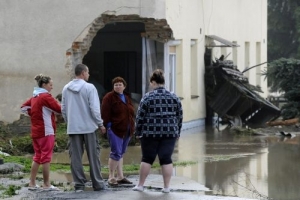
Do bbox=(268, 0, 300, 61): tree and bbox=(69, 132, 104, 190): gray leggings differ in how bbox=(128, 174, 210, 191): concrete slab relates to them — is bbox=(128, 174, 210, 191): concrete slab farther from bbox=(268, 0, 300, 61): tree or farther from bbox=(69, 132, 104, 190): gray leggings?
bbox=(268, 0, 300, 61): tree

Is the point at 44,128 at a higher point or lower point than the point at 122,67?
lower

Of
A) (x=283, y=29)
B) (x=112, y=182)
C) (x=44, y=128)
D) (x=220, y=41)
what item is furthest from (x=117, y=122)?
(x=283, y=29)

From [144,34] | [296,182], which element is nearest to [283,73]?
[144,34]

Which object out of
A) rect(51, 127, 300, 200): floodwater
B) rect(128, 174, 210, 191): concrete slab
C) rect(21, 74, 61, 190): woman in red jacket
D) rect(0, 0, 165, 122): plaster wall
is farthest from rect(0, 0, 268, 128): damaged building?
rect(21, 74, 61, 190): woman in red jacket

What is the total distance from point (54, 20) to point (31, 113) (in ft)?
29.7

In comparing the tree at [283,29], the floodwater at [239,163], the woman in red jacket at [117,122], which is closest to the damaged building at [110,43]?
the floodwater at [239,163]

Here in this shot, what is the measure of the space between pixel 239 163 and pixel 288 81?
464 inches

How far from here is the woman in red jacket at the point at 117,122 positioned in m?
13.2

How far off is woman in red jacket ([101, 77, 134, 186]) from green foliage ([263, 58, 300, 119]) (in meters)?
15.2

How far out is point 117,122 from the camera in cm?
1319

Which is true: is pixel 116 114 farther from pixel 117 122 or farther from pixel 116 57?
pixel 116 57

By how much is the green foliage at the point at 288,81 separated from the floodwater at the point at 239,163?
4268mm

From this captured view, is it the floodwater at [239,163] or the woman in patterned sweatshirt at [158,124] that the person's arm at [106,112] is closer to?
the woman in patterned sweatshirt at [158,124]

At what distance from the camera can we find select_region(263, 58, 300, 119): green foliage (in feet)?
91.7
